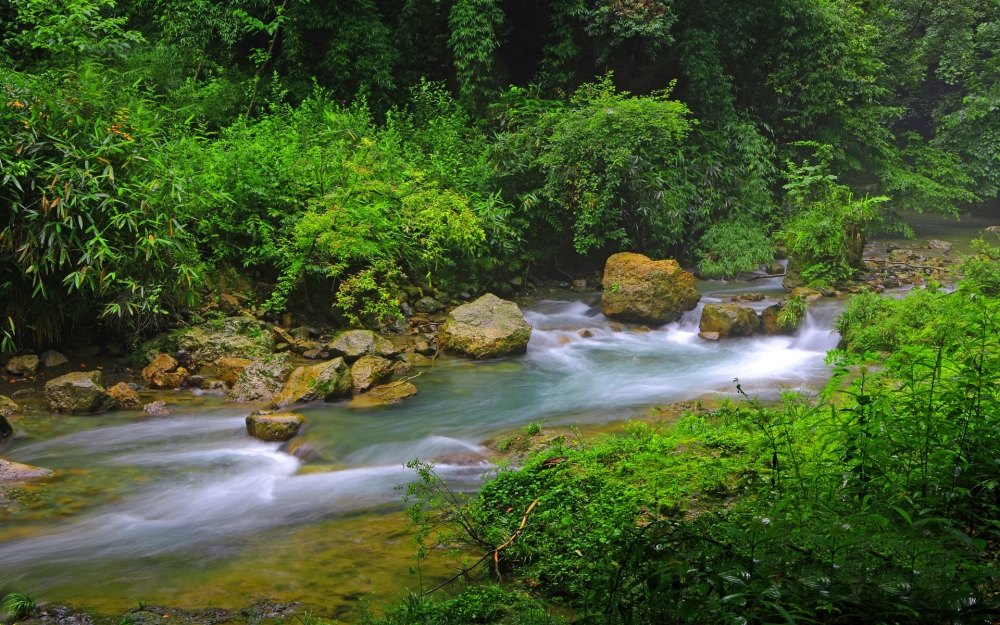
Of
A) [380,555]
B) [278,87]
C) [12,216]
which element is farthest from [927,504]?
[278,87]

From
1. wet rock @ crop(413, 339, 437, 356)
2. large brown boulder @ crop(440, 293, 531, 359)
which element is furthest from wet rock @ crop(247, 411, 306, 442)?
large brown boulder @ crop(440, 293, 531, 359)

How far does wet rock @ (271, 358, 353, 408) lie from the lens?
316 inches

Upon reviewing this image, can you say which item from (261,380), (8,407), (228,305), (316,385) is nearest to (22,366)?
(8,407)

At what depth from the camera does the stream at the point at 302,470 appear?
179 inches

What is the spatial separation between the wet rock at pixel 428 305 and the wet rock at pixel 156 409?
429 centimetres

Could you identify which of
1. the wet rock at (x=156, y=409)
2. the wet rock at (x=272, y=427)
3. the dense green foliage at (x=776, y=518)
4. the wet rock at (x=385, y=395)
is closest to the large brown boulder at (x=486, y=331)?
the wet rock at (x=385, y=395)

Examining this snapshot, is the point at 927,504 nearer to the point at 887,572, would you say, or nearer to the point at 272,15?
the point at 887,572

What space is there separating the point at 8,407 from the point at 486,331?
5.41 meters

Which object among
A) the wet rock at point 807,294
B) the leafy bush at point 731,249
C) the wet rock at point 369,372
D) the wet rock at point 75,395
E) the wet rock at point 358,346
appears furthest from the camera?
the leafy bush at point 731,249

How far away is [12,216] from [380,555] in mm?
5619

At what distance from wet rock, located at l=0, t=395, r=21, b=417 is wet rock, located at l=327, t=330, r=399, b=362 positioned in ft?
10.8

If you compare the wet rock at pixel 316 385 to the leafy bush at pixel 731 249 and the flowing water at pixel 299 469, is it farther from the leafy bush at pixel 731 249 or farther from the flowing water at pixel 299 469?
the leafy bush at pixel 731 249

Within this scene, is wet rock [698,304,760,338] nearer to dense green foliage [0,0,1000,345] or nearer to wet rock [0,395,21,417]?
dense green foliage [0,0,1000,345]

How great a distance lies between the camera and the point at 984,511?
3.20m
